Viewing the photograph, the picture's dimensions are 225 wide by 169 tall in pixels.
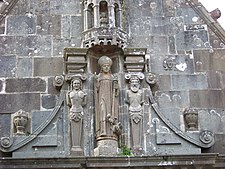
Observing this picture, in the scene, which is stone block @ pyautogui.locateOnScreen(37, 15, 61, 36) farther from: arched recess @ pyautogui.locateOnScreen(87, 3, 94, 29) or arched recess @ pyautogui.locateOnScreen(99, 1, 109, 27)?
arched recess @ pyautogui.locateOnScreen(99, 1, 109, 27)

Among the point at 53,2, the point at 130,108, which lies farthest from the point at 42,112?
the point at 53,2

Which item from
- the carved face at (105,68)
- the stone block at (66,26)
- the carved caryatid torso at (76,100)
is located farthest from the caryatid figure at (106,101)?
the stone block at (66,26)

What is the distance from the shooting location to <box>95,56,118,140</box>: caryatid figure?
11.4m

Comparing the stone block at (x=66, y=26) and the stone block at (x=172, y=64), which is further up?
the stone block at (x=66, y=26)

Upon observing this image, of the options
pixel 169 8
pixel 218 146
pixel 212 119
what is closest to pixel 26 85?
pixel 169 8

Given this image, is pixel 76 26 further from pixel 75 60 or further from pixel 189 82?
pixel 189 82

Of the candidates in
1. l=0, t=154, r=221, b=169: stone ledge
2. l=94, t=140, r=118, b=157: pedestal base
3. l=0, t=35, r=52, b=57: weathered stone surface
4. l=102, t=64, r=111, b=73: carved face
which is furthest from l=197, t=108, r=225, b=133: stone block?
l=0, t=35, r=52, b=57: weathered stone surface

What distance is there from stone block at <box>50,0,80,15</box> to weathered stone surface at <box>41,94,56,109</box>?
183 centimetres

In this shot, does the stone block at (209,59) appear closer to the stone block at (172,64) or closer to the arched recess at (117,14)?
the stone block at (172,64)

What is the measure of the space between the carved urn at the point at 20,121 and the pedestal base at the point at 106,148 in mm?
1392

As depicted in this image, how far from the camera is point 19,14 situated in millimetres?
12883

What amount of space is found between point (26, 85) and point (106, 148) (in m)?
2.08

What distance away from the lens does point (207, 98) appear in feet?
40.0

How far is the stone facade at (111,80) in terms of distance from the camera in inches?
454
